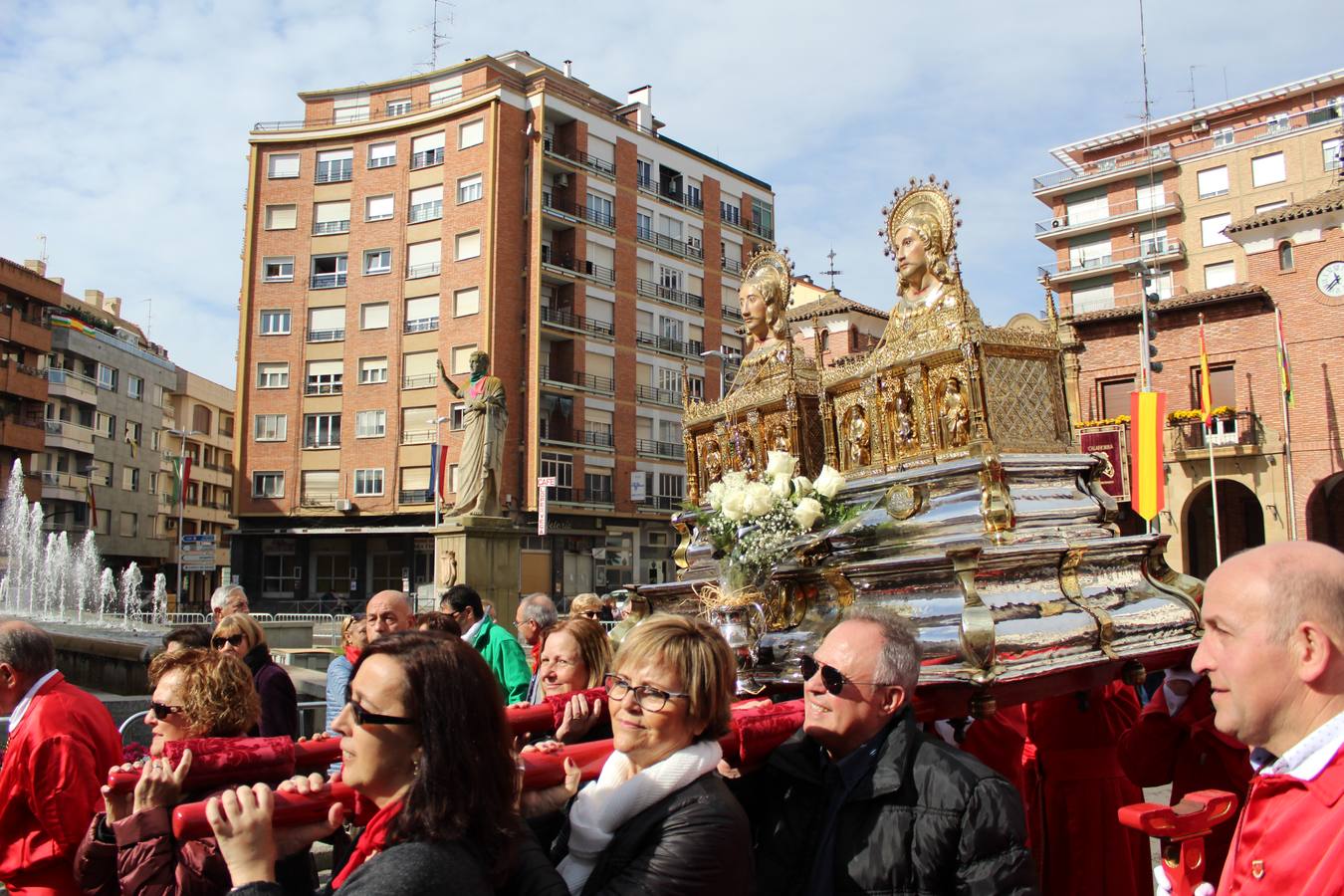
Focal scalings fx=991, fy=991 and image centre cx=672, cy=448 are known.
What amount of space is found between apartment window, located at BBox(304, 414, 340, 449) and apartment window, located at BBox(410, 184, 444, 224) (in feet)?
28.5

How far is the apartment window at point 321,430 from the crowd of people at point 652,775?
3784cm

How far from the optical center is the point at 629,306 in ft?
137

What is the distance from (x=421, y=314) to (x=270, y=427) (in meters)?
8.04

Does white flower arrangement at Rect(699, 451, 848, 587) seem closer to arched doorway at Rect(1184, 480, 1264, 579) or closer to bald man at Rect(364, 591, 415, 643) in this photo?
bald man at Rect(364, 591, 415, 643)

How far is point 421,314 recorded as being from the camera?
39312mm

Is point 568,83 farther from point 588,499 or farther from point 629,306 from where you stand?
point 588,499

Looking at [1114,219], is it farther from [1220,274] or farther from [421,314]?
[421,314]

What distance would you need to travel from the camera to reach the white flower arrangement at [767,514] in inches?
184

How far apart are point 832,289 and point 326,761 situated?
143 ft

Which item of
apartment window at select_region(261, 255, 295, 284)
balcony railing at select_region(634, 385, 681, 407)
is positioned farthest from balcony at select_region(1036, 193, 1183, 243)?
apartment window at select_region(261, 255, 295, 284)

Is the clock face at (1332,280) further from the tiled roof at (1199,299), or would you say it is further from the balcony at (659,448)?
the balcony at (659,448)

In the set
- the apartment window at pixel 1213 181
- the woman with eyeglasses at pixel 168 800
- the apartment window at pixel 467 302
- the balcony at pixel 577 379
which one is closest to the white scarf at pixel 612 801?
the woman with eyeglasses at pixel 168 800

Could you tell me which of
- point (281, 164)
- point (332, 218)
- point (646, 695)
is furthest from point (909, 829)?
point (281, 164)

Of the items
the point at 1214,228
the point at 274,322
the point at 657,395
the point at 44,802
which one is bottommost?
the point at 44,802
